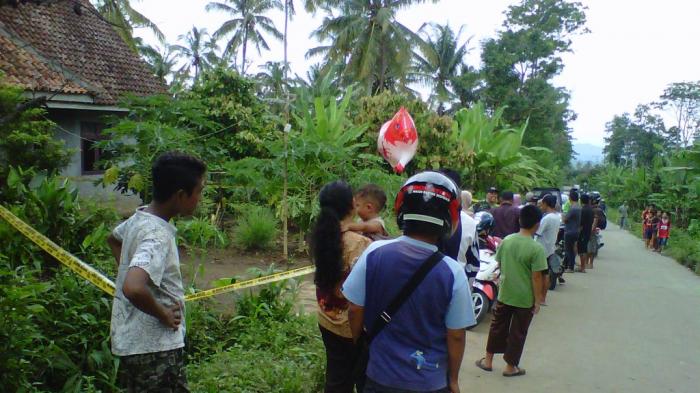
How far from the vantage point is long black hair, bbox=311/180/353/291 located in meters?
3.36

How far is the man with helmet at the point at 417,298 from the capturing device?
7.80ft

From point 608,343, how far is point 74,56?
1259 centimetres

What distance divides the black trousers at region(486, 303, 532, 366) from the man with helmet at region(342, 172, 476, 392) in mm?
3184

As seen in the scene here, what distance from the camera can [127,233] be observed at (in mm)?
2605

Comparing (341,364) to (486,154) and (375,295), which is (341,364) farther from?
(486,154)

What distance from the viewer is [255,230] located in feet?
30.8

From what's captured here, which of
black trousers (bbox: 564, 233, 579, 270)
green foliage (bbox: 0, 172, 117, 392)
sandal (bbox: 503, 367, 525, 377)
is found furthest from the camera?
black trousers (bbox: 564, 233, 579, 270)

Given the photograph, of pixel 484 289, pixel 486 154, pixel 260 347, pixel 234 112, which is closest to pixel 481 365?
pixel 484 289


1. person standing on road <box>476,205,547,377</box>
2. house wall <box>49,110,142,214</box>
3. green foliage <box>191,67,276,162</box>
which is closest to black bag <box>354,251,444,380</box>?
person standing on road <box>476,205,547,377</box>

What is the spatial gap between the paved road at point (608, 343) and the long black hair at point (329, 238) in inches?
99.7

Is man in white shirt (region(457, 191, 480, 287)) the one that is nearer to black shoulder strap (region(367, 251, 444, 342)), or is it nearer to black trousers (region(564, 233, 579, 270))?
black shoulder strap (region(367, 251, 444, 342))

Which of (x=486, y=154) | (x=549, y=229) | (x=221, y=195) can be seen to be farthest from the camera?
(x=486, y=154)

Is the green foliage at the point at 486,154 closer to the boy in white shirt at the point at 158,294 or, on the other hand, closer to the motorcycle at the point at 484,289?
the motorcycle at the point at 484,289

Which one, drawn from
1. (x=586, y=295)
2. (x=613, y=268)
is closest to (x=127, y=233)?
(x=586, y=295)
